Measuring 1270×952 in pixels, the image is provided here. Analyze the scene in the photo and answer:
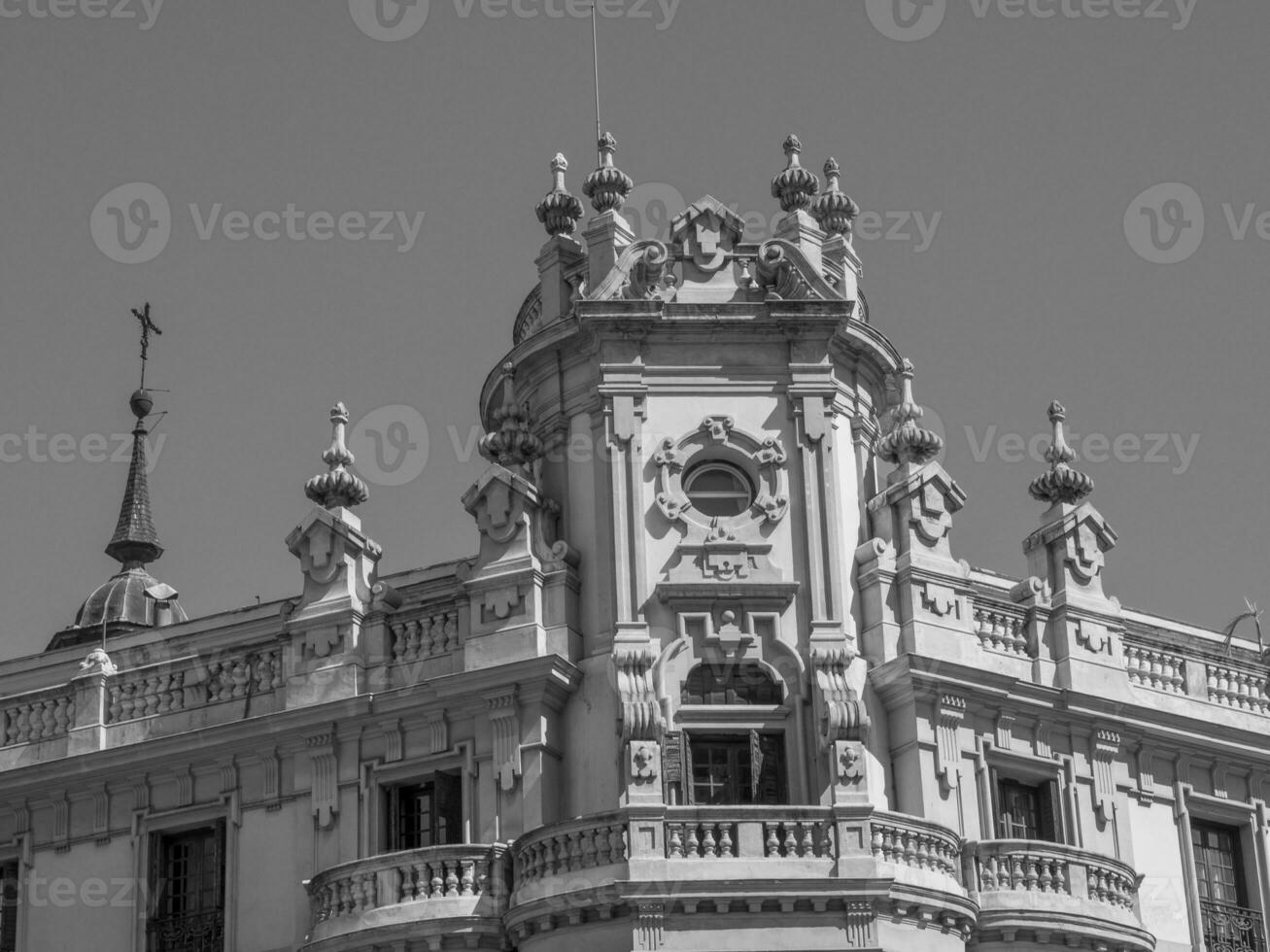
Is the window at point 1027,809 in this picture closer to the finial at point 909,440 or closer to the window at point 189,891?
the finial at point 909,440

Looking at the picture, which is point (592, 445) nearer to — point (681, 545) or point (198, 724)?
point (681, 545)

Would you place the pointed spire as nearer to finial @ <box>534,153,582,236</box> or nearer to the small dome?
the small dome

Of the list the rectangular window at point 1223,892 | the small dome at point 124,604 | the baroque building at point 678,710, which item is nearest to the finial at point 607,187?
the baroque building at point 678,710

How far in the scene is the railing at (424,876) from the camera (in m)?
38.6

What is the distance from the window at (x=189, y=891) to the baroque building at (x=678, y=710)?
5 centimetres

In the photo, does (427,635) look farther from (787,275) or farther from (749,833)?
(787,275)

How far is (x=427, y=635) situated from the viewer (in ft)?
136

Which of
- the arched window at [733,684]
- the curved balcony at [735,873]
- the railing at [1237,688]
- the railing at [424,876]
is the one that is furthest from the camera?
the railing at [1237,688]

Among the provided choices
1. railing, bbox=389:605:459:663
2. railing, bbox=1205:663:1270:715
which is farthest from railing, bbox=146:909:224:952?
railing, bbox=1205:663:1270:715

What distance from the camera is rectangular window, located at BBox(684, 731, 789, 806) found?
38719 mm

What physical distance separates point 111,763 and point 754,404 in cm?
1142

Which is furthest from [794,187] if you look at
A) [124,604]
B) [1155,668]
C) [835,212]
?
[124,604]

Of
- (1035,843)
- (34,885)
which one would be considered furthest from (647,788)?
(34,885)

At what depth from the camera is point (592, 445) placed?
41188 mm
